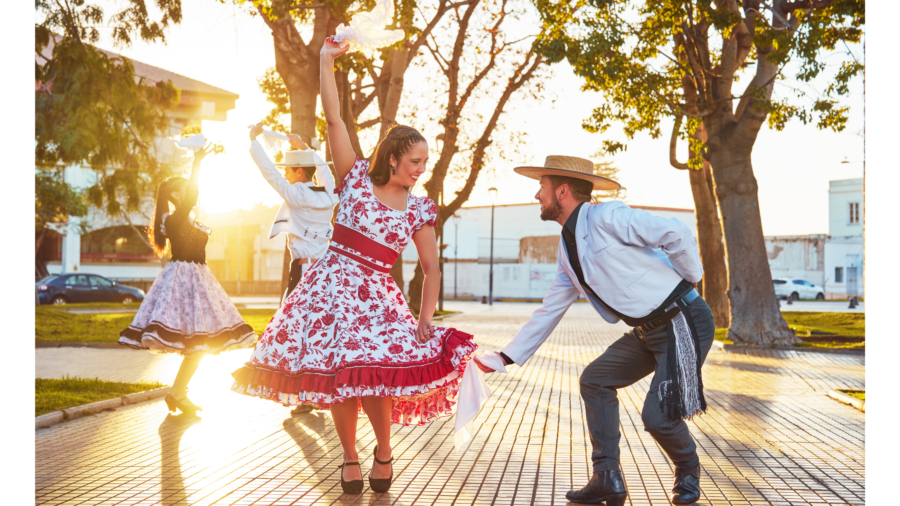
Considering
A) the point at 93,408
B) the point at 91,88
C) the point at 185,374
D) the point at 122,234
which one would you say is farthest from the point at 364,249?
the point at 122,234

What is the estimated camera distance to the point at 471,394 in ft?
13.1

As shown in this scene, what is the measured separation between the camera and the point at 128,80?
14.8m

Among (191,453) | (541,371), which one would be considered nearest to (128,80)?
(541,371)

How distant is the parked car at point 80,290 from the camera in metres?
32.4

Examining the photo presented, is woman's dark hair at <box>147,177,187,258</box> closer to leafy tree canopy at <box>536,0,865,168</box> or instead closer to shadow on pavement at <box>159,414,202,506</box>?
shadow on pavement at <box>159,414,202,506</box>

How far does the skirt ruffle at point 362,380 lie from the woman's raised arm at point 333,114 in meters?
1.08

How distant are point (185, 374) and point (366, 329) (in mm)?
3269

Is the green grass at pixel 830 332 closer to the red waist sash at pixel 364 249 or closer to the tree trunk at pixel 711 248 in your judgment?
the tree trunk at pixel 711 248

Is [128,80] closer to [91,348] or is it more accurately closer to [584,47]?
[91,348]

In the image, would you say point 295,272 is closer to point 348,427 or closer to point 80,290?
point 348,427

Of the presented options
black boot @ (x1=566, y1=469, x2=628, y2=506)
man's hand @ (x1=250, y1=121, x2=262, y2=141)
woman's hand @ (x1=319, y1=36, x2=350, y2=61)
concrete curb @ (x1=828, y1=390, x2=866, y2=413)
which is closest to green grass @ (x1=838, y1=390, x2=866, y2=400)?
concrete curb @ (x1=828, y1=390, x2=866, y2=413)

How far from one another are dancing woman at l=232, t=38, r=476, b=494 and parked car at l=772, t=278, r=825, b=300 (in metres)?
49.1

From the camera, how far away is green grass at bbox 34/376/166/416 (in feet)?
22.8
